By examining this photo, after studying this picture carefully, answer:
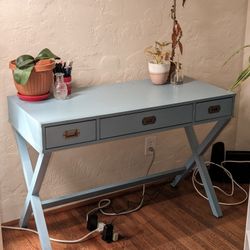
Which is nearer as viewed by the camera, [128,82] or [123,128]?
[123,128]

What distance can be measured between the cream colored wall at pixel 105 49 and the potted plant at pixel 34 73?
160 millimetres

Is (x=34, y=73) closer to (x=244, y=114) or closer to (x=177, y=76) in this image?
(x=177, y=76)

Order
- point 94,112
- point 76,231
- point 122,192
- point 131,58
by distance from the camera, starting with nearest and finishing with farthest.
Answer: point 94,112
point 76,231
point 131,58
point 122,192

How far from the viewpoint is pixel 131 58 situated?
104 inches

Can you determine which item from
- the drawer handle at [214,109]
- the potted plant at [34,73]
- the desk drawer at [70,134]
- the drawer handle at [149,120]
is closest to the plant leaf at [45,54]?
the potted plant at [34,73]

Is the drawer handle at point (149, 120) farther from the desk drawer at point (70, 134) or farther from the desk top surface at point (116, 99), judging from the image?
the desk drawer at point (70, 134)

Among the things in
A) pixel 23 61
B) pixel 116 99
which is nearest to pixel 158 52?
pixel 116 99

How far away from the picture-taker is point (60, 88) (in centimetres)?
219

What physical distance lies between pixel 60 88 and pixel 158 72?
0.58 meters

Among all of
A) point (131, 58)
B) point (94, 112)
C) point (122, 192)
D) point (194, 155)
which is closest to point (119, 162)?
point (122, 192)

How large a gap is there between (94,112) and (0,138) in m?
0.61

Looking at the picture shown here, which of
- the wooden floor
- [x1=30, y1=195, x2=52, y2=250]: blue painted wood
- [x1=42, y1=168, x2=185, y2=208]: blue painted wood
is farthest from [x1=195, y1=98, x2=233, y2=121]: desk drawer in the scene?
[x1=30, y1=195, x2=52, y2=250]: blue painted wood

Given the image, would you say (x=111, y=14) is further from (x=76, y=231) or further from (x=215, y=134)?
(x=76, y=231)

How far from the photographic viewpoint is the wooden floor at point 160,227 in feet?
7.77
